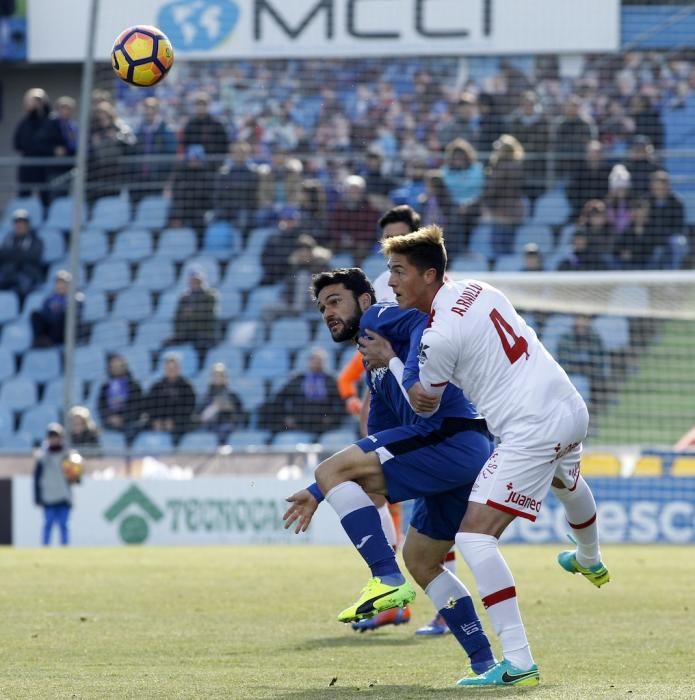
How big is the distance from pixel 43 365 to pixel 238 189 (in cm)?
414

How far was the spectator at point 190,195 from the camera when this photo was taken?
24.4 meters

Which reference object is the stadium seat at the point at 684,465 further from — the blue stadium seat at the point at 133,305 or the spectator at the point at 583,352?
the blue stadium seat at the point at 133,305

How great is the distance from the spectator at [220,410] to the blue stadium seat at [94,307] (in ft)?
10.1

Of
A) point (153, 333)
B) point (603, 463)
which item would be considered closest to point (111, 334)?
point (153, 333)

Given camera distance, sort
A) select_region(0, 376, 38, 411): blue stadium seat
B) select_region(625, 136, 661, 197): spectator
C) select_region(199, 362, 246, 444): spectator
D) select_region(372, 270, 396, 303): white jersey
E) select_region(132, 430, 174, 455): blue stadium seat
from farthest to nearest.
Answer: select_region(0, 376, 38, 411): blue stadium seat < select_region(625, 136, 661, 197): spectator < select_region(132, 430, 174, 455): blue stadium seat < select_region(199, 362, 246, 444): spectator < select_region(372, 270, 396, 303): white jersey

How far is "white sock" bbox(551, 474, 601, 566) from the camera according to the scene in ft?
26.9

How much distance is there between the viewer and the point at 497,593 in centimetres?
724

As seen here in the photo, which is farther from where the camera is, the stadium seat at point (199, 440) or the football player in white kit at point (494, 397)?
the stadium seat at point (199, 440)

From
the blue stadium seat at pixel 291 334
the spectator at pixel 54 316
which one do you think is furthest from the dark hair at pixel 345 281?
the spectator at pixel 54 316

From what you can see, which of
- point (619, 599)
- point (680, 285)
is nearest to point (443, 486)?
point (619, 599)

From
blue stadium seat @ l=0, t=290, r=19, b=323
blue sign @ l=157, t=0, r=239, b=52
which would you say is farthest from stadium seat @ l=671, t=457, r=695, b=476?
blue stadium seat @ l=0, t=290, r=19, b=323

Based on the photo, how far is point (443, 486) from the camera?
766 cm

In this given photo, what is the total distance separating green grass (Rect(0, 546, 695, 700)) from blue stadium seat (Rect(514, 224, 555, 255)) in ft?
26.4

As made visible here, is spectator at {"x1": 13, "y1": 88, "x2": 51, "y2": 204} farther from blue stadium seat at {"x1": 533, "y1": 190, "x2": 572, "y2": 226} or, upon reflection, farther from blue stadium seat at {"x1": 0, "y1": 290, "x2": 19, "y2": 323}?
blue stadium seat at {"x1": 533, "y1": 190, "x2": 572, "y2": 226}
